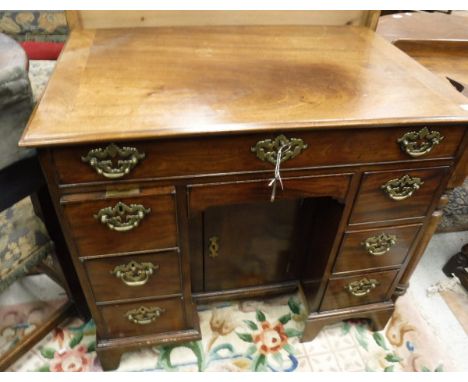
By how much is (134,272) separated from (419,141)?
27.9 inches

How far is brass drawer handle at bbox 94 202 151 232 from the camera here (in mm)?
741

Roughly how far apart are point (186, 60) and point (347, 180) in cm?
47

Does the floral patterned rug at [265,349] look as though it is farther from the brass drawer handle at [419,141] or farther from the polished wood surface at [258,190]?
the brass drawer handle at [419,141]

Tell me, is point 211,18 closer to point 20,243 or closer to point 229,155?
point 229,155

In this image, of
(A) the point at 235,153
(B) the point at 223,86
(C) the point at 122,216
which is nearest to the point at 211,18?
(B) the point at 223,86

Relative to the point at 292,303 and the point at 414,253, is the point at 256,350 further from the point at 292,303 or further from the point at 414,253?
the point at 414,253

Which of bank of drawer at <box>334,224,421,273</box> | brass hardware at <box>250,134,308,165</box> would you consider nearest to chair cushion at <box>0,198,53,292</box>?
brass hardware at <box>250,134,308,165</box>

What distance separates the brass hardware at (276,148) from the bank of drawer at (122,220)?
20 cm

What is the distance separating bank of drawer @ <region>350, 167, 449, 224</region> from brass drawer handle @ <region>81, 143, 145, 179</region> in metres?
0.50

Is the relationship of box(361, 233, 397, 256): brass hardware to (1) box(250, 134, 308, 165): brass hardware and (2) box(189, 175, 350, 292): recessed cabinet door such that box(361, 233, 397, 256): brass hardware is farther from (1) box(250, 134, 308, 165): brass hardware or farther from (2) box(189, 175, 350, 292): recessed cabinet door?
(1) box(250, 134, 308, 165): brass hardware

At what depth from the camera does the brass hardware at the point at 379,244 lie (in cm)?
95

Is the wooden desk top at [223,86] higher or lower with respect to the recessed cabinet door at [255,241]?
higher

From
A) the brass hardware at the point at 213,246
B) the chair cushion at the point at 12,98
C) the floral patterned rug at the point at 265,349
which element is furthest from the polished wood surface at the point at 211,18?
the floral patterned rug at the point at 265,349

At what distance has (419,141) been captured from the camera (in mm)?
765
